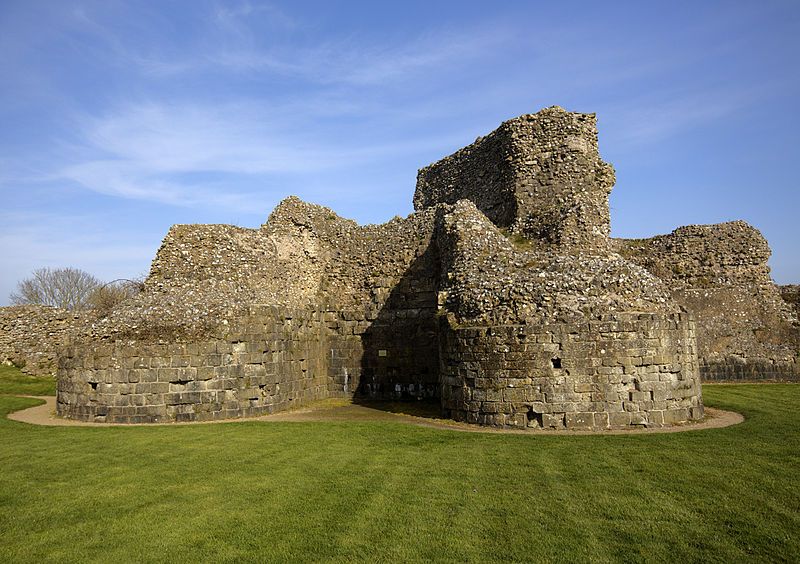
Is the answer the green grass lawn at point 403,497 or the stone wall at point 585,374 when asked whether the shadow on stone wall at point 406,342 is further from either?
the green grass lawn at point 403,497

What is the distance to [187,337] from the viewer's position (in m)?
14.1

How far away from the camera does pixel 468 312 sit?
1348 cm

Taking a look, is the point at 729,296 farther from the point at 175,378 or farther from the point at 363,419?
the point at 175,378

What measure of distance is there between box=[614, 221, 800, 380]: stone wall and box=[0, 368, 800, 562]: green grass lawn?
11503 mm

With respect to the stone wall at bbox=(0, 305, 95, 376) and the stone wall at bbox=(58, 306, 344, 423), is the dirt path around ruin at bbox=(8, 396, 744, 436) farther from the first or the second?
the stone wall at bbox=(0, 305, 95, 376)

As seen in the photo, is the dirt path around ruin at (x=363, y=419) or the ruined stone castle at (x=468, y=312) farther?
the ruined stone castle at (x=468, y=312)

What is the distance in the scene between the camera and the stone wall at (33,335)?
24062 millimetres

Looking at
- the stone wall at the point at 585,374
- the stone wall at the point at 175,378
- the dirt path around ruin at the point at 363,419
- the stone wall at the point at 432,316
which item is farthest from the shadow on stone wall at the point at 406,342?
the stone wall at the point at 585,374

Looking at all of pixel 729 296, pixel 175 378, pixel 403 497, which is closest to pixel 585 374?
pixel 403 497

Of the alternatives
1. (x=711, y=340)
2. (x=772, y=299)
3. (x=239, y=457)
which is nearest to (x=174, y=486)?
(x=239, y=457)

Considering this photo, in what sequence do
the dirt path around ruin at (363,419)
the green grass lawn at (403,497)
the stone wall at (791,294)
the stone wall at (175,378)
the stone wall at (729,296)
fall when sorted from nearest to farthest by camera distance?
the green grass lawn at (403,497), the dirt path around ruin at (363,419), the stone wall at (175,378), the stone wall at (729,296), the stone wall at (791,294)

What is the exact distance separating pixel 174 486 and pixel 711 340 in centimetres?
2168

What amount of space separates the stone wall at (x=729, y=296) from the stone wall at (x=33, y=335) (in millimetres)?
26022

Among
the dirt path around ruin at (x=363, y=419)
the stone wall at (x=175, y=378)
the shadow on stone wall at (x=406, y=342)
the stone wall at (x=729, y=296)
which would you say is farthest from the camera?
the stone wall at (x=729, y=296)
